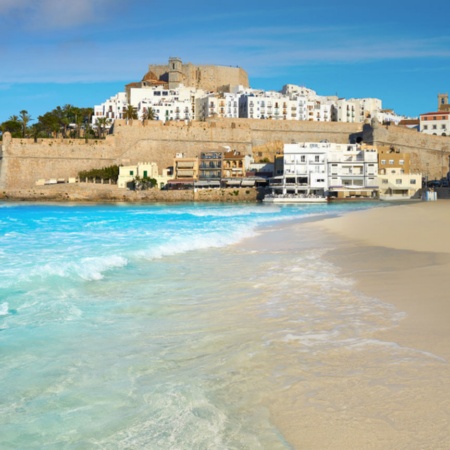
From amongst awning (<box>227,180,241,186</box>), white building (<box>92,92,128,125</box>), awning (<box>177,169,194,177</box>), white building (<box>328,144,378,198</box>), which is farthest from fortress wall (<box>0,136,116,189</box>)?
white building (<box>328,144,378,198</box>)

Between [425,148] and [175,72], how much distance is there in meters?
40.2

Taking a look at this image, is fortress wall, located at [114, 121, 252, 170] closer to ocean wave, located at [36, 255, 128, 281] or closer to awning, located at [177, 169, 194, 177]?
awning, located at [177, 169, 194, 177]

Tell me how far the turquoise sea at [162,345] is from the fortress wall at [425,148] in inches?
2237

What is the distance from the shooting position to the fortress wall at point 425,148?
64.8m

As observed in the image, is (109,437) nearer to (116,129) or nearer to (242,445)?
(242,445)

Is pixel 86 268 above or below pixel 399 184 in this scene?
below

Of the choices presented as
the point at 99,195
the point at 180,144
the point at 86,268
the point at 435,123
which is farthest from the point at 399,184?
the point at 86,268

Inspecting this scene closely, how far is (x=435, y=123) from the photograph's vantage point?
76.4 m

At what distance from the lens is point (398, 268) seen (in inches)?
400

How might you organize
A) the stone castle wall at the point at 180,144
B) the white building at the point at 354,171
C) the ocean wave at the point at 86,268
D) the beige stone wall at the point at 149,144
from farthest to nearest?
the stone castle wall at the point at 180,144 < the beige stone wall at the point at 149,144 < the white building at the point at 354,171 < the ocean wave at the point at 86,268

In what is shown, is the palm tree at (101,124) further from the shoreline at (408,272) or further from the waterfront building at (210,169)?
the shoreline at (408,272)

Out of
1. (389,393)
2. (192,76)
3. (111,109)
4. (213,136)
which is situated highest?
(192,76)

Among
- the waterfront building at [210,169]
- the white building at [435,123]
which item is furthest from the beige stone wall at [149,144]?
the white building at [435,123]

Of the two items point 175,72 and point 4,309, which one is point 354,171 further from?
point 4,309
